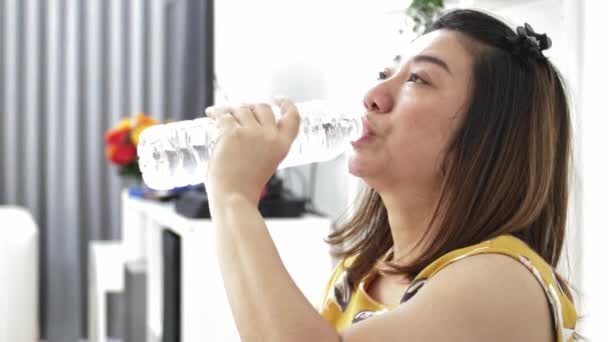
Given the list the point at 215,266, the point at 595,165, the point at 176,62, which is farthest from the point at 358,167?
the point at 176,62

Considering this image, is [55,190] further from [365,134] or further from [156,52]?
[365,134]

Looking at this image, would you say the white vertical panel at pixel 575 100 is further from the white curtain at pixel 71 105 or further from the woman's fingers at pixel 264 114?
the white curtain at pixel 71 105

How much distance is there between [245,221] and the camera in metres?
0.75

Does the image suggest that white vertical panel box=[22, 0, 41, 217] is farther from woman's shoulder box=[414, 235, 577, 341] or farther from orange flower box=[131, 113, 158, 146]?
woman's shoulder box=[414, 235, 577, 341]

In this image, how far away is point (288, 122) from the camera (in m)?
0.80

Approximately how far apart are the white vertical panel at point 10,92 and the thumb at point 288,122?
10.6ft

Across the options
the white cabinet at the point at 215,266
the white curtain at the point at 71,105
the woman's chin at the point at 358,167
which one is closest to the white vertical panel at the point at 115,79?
the white curtain at the point at 71,105

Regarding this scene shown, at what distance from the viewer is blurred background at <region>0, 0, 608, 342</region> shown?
1.39 meters

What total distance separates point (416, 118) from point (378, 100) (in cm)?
6

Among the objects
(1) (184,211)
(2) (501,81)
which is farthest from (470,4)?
(1) (184,211)

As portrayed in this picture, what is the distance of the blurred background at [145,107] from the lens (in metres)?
1.39

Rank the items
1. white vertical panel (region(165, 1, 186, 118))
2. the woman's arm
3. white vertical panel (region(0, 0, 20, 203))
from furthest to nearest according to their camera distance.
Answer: white vertical panel (region(0, 0, 20, 203)) < white vertical panel (region(165, 1, 186, 118)) < the woman's arm

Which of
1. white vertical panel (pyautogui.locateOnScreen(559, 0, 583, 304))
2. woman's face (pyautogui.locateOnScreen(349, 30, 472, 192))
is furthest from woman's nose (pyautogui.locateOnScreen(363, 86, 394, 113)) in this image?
white vertical panel (pyautogui.locateOnScreen(559, 0, 583, 304))

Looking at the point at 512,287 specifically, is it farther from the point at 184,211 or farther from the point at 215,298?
the point at 184,211
